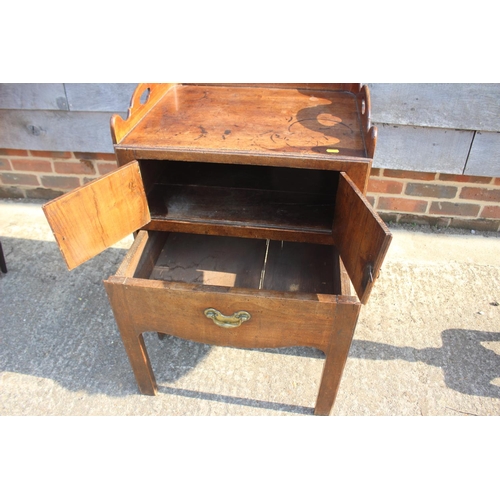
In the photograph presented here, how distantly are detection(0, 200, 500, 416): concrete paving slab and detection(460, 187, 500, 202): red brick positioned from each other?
37cm

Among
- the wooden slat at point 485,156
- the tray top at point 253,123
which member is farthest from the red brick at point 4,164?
A: the wooden slat at point 485,156

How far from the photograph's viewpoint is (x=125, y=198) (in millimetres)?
1244

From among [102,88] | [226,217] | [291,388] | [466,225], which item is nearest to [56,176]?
[102,88]

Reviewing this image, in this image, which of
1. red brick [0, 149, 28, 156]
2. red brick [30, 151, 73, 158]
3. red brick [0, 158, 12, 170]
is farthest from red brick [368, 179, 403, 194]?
red brick [0, 158, 12, 170]

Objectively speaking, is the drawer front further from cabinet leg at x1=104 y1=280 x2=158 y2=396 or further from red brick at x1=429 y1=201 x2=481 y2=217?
red brick at x1=429 y1=201 x2=481 y2=217

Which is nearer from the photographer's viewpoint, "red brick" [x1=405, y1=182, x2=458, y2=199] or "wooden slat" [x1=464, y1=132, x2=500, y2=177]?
"wooden slat" [x1=464, y1=132, x2=500, y2=177]

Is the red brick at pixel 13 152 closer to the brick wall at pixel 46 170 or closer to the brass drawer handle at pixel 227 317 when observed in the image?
the brick wall at pixel 46 170

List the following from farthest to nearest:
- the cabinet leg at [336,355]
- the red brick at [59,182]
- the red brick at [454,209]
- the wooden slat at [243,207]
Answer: the red brick at [59,182] → the red brick at [454,209] → the wooden slat at [243,207] → the cabinet leg at [336,355]

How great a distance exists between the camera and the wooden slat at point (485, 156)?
6.59 feet

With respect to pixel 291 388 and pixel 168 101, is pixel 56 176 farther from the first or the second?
pixel 291 388

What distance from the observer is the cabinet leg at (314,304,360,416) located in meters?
1.11

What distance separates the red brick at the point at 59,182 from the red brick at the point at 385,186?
178 centimetres

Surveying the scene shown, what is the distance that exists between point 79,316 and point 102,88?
1161mm

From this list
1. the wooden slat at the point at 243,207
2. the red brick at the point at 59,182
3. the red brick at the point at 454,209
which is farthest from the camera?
the red brick at the point at 59,182
